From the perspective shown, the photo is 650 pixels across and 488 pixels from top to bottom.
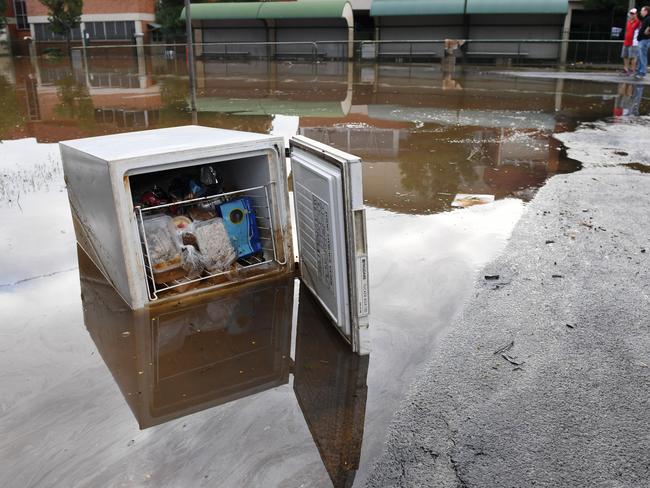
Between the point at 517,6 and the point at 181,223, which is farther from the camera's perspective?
the point at 517,6

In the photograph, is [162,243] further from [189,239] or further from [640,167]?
[640,167]

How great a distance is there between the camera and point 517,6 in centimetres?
2969

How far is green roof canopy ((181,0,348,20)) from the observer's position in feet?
A: 108

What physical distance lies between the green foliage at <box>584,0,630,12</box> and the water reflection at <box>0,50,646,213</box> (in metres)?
10.2

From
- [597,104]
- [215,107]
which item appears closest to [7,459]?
[215,107]

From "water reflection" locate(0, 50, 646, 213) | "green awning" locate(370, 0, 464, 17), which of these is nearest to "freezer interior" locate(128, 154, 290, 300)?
"water reflection" locate(0, 50, 646, 213)

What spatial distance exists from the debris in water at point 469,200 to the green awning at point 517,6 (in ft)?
83.1

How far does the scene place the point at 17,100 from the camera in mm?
16812

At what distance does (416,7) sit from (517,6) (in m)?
4.82

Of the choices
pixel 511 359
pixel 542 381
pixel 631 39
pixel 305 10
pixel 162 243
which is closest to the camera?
pixel 542 381

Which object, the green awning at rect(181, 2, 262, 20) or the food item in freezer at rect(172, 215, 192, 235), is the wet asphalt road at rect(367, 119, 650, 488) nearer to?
the food item in freezer at rect(172, 215, 192, 235)

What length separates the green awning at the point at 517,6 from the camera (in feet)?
95.3

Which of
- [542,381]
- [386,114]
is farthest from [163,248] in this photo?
[386,114]

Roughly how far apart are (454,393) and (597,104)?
544 inches
